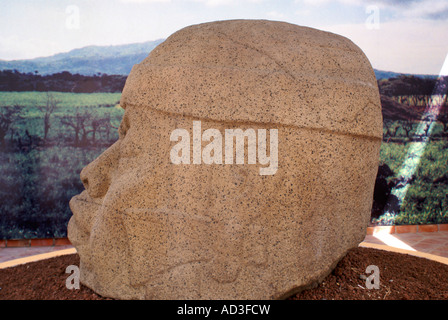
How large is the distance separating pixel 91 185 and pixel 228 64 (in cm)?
103

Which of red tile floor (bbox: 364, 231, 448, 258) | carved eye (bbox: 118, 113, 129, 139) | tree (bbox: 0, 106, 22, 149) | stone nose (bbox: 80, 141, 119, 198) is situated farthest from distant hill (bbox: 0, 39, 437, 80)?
stone nose (bbox: 80, 141, 119, 198)

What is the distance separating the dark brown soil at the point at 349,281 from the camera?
2168mm

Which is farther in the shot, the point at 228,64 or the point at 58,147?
the point at 58,147

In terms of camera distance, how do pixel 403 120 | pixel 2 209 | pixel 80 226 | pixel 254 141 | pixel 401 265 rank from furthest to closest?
pixel 403 120 < pixel 2 209 < pixel 401 265 < pixel 80 226 < pixel 254 141

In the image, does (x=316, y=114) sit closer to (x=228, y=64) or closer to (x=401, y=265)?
(x=228, y=64)

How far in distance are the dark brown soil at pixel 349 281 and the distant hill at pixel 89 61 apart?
10.8 ft

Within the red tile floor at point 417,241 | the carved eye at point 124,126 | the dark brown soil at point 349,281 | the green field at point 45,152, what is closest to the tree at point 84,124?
the green field at point 45,152

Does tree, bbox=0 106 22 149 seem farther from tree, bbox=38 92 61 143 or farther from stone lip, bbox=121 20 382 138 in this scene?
stone lip, bbox=121 20 382 138

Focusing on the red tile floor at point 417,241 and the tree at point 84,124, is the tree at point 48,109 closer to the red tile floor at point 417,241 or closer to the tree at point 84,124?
the tree at point 84,124

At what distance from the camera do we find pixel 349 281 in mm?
2312

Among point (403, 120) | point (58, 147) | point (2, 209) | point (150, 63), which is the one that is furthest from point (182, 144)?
point (403, 120)

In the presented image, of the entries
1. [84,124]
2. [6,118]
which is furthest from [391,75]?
[6,118]

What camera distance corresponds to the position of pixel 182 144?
1972 millimetres

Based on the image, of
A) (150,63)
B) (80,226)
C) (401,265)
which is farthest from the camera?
(401,265)
